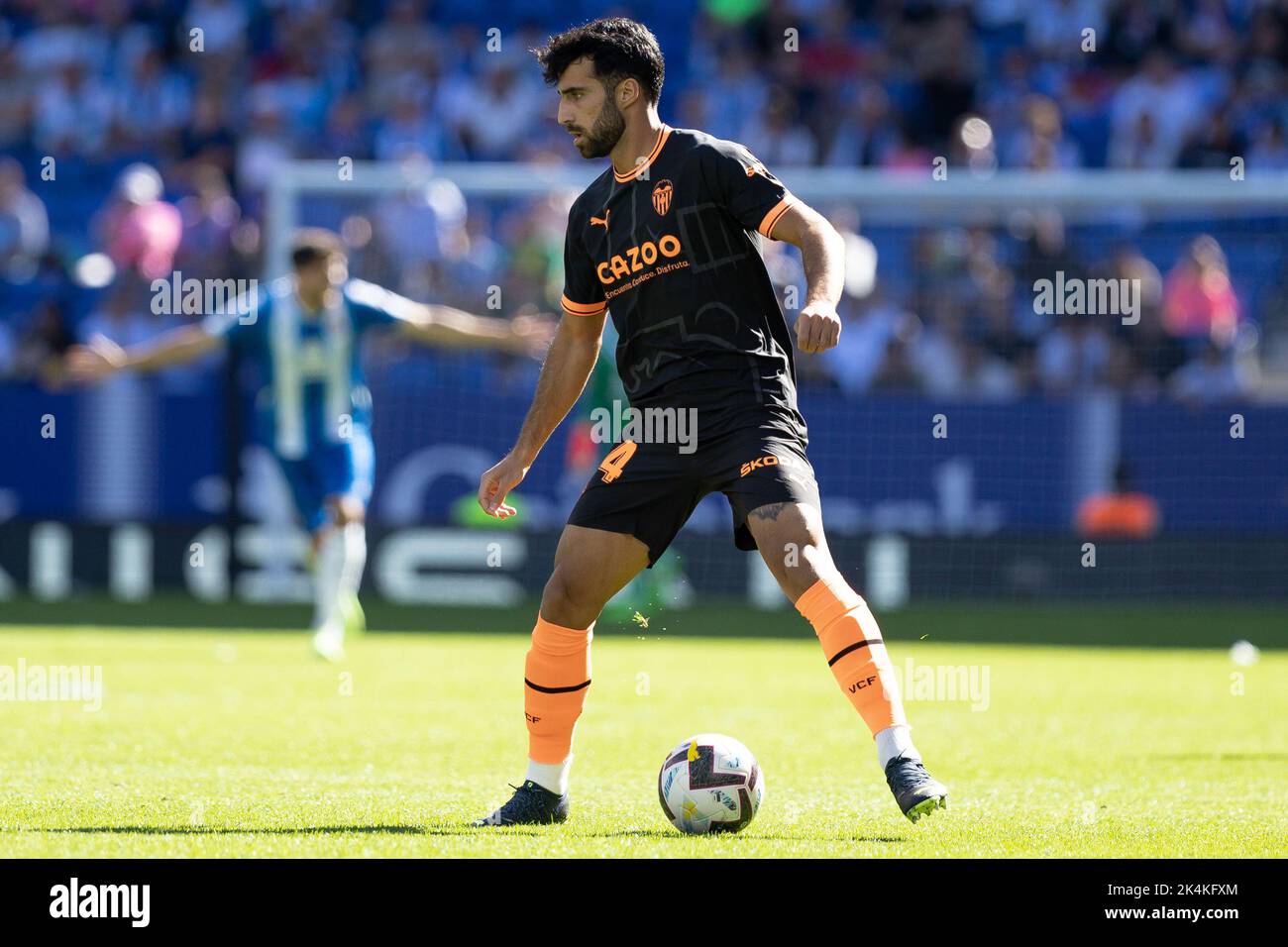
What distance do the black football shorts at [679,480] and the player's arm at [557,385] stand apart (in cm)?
36

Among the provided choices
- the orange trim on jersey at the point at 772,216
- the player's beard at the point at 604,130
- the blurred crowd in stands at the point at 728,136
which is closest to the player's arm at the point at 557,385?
the player's beard at the point at 604,130

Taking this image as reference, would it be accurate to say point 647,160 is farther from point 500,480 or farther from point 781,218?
point 500,480

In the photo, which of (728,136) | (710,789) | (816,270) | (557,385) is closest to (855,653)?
(710,789)

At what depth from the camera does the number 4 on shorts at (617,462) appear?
20.4ft

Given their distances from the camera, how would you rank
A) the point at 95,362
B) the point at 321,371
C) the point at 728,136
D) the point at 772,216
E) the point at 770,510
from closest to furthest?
the point at 770,510, the point at 772,216, the point at 95,362, the point at 321,371, the point at 728,136

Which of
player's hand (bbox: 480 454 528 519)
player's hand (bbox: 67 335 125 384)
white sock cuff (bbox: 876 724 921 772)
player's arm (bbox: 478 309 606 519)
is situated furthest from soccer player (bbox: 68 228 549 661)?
white sock cuff (bbox: 876 724 921 772)

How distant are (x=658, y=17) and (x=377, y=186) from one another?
670 centimetres

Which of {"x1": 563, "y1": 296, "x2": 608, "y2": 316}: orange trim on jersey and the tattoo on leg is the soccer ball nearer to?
the tattoo on leg

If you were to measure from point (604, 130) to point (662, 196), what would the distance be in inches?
11.4

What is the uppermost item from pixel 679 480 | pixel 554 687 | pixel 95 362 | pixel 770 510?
pixel 95 362

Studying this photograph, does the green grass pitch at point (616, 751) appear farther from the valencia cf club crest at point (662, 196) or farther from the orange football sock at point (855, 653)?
the valencia cf club crest at point (662, 196)

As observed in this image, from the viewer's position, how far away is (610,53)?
620 cm
